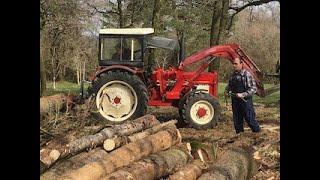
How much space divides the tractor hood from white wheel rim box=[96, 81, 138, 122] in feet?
1.39

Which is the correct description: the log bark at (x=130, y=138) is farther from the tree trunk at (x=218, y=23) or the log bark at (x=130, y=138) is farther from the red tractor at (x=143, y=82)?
the tree trunk at (x=218, y=23)

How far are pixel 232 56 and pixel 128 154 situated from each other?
112 cm

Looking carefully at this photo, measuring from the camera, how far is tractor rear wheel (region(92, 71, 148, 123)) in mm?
4688

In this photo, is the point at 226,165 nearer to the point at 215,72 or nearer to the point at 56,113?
the point at 215,72

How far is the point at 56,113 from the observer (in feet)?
15.2

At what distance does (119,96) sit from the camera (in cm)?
473

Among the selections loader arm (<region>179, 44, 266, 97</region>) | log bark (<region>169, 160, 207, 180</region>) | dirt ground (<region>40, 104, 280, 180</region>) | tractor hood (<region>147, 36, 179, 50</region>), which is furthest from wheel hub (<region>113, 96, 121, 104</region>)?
log bark (<region>169, 160, 207, 180</region>)

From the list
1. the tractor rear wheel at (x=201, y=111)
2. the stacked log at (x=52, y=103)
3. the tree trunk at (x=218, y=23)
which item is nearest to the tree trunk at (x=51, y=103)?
the stacked log at (x=52, y=103)

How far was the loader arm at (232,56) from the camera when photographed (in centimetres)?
448

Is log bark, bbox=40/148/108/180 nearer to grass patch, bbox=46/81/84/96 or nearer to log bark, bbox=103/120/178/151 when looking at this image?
log bark, bbox=103/120/178/151

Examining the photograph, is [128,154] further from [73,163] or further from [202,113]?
[202,113]

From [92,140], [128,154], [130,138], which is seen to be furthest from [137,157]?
[92,140]
